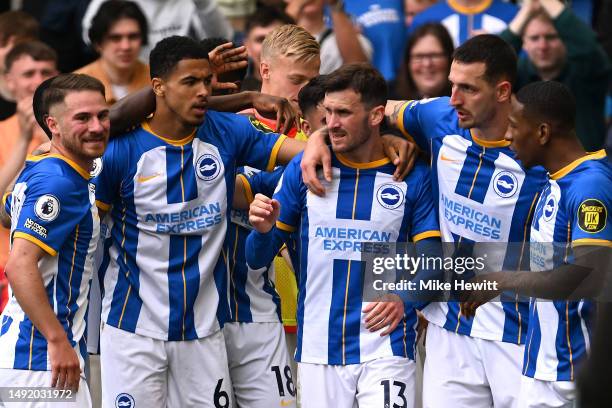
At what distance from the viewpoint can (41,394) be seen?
16.7 feet

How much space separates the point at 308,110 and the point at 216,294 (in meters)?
1.17

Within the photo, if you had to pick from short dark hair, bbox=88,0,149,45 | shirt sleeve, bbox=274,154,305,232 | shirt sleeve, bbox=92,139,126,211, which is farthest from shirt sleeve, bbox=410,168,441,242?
short dark hair, bbox=88,0,149,45

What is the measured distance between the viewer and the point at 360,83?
567 centimetres

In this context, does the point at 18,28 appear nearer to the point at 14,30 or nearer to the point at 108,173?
the point at 14,30

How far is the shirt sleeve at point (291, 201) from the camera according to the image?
569cm

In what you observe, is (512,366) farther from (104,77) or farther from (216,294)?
(104,77)

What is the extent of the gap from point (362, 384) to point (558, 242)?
125 cm

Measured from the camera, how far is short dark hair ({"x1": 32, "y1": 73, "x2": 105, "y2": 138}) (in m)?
5.48

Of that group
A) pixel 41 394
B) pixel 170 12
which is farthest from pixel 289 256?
pixel 170 12

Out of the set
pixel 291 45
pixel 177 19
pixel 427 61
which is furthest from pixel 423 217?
pixel 177 19

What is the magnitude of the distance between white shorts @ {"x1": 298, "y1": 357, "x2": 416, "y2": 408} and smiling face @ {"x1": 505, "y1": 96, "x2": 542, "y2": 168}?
1229mm

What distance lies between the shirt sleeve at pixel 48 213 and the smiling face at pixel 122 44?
3986mm

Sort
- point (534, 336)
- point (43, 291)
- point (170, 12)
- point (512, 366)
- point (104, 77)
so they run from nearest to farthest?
point (43, 291) < point (534, 336) < point (512, 366) < point (104, 77) < point (170, 12)

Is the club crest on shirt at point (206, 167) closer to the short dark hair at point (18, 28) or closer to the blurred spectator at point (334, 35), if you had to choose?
the blurred spectator at point (334, 35)
